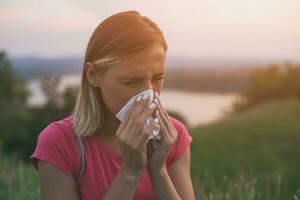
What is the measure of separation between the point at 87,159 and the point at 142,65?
48 centimetres

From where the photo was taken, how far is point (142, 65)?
10.4 ft

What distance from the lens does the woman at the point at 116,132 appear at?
10.3ft

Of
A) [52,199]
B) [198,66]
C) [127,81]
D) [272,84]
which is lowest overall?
[272,84]

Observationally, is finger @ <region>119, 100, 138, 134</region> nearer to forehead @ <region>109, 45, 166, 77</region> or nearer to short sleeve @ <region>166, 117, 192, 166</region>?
forehead @ <region>109, 45, 166, 77</region>

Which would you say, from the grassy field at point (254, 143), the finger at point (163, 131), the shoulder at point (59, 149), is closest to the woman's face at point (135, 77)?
the finger at point (163, 131)

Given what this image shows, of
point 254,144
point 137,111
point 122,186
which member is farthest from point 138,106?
point 254,144

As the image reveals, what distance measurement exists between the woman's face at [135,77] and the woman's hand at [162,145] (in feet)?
0.32

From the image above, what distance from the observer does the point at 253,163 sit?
8.88 meters

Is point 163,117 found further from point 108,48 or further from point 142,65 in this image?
point 108,48

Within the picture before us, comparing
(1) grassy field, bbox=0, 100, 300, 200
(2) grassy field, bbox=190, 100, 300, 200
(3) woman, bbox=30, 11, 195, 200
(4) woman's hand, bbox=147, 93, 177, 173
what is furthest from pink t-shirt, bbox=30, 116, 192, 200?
(2) grassy field, bbox=190, 100, 300, 200

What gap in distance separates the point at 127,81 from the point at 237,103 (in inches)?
246

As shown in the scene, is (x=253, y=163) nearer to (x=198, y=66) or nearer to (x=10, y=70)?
(x=198, y=66)

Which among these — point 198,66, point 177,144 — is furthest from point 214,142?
point 177,144

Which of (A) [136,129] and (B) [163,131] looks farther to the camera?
(B) [163,131]
